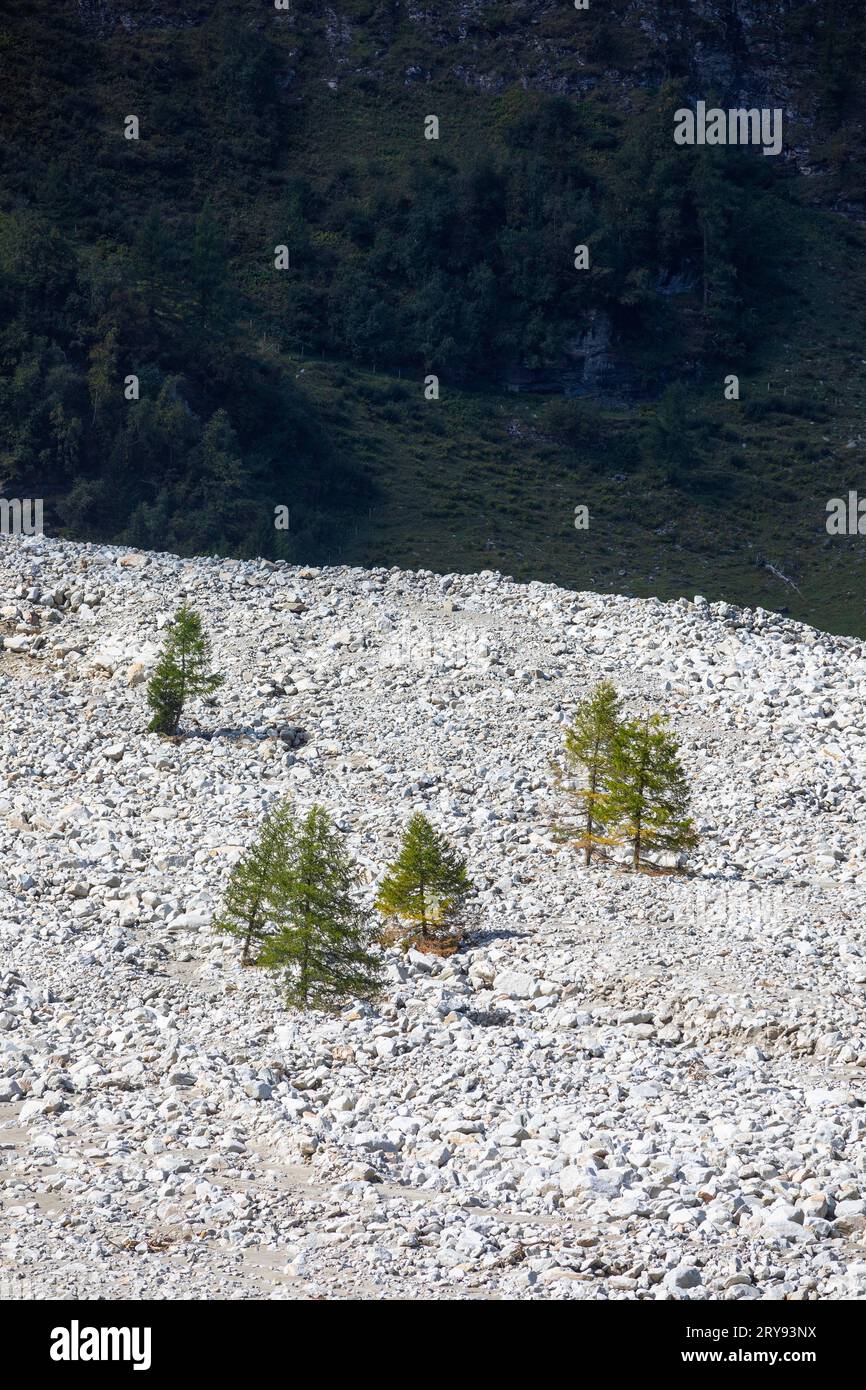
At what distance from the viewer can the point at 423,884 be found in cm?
1473

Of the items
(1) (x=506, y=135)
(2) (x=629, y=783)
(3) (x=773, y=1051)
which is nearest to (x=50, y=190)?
(1) (x=506, y=135)

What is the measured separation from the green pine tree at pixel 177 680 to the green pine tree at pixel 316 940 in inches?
254

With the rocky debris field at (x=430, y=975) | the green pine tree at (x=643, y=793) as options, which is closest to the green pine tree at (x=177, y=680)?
the rocky debris field at (x=430, y=975)

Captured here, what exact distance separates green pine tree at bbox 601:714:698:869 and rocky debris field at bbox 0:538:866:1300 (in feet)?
1.46

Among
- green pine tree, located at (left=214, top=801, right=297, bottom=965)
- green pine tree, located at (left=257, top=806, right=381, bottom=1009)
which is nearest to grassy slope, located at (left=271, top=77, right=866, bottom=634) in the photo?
green pine tree, located at (left=214, top=801, right=297, bottom=965)

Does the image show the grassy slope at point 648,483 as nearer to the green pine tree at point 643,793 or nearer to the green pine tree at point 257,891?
the green pine tree at point 643,793

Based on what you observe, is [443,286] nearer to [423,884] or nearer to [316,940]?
[423,884]

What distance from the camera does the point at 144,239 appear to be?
63500 millimetres

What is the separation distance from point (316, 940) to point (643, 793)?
15.2ft

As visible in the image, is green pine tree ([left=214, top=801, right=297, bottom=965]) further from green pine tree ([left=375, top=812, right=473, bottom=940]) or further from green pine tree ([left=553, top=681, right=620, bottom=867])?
green pine tree ([left=553, top=681, right=620, bottom=867])

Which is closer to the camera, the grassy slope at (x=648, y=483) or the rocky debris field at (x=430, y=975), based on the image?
the rocky debris field at (x=430, y=975)

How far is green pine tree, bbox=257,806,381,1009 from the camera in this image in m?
13.5

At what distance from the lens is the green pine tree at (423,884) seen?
1473 cm

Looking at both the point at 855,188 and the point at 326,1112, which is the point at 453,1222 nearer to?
the point at 326,1112
